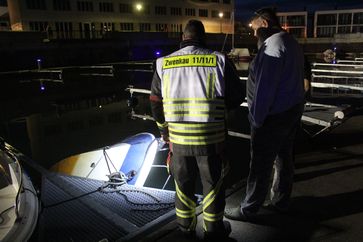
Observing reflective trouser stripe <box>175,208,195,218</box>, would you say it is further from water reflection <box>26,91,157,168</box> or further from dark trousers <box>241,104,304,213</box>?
water reflection <box>26,91,157,168</box>

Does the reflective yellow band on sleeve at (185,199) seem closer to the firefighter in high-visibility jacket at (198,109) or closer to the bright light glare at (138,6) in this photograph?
the firefighter in high-visibility jacket at (198,109)

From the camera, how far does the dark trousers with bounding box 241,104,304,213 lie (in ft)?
10.8

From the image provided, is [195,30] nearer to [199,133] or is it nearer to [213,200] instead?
[199,133]

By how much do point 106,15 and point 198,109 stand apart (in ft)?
187

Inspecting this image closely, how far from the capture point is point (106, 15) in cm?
5550

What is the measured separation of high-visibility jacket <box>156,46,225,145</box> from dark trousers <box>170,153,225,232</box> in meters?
0.20

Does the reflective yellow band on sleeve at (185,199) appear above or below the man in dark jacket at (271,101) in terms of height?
below

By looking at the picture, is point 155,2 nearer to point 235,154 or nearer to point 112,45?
point 112,45

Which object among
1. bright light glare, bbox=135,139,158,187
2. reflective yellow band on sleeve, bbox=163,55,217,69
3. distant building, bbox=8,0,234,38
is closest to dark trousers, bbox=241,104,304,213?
reflective yellow band on sleeve, bbox=163,55,217,69

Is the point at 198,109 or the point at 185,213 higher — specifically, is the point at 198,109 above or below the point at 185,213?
above

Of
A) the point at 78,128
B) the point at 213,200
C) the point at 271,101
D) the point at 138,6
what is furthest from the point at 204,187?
the point at 138,6

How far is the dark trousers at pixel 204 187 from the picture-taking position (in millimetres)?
3082

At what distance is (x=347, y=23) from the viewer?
3226 inches

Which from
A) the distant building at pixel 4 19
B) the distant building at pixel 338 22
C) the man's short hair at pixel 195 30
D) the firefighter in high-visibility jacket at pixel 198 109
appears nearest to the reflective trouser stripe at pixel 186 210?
the firefighter in high-visibility jacket at pixel 198 109
